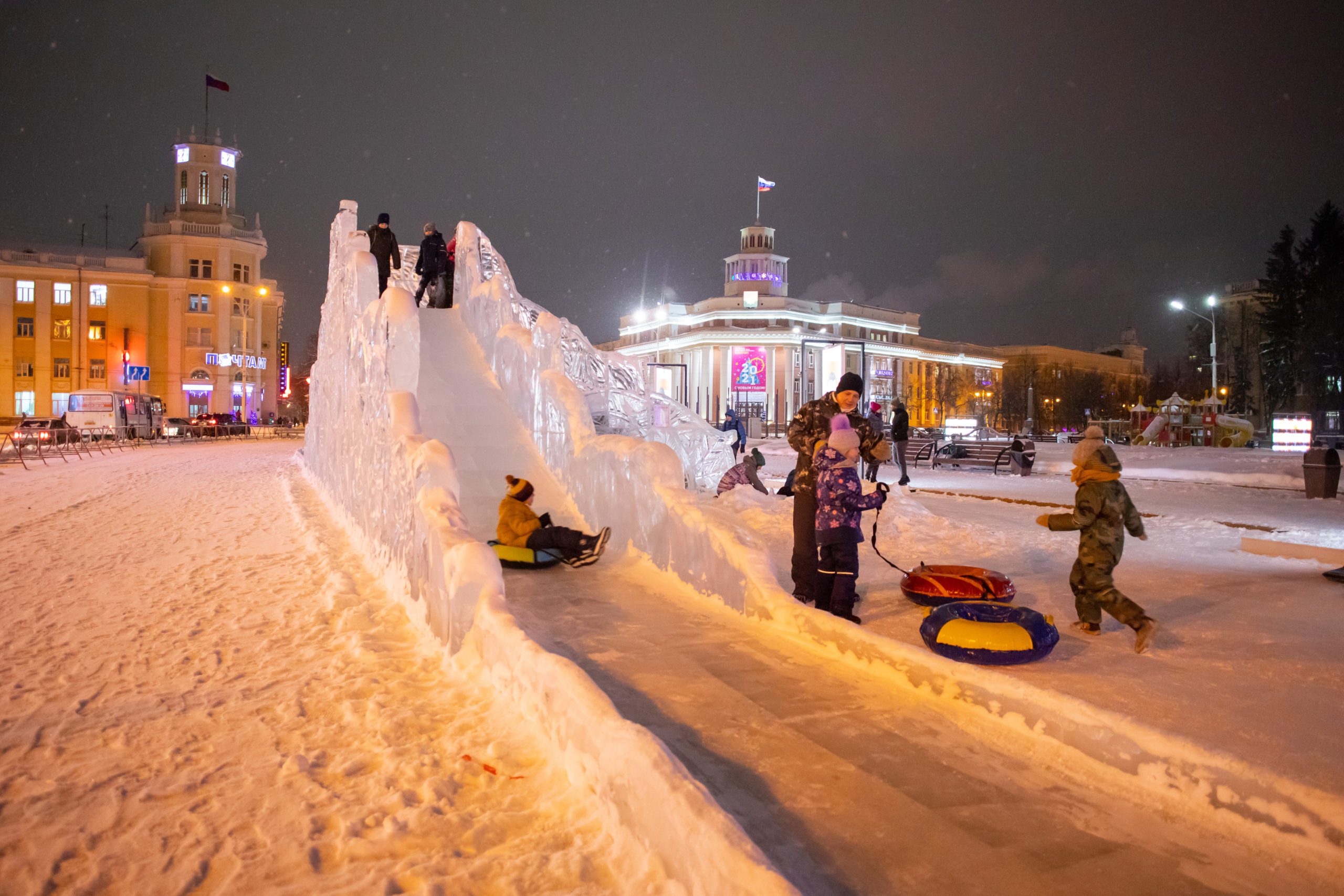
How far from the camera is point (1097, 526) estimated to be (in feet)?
20.1

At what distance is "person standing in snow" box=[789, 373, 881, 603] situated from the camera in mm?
6641

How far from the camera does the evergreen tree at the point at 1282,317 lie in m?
54.0

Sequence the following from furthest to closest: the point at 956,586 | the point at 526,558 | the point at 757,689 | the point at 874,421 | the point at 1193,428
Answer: the point at 1193,428 < the point at 874,421 < the point at 526,558 < the point at 956,586 < the point at 757,689

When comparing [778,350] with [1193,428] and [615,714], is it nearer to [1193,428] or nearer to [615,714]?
[1193,428]

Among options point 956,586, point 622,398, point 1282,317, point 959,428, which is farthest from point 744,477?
point 1282,317

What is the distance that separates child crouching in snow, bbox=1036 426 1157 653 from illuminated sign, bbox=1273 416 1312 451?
99.5 feet

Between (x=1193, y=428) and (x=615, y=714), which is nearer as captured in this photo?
(x=615, y=714)

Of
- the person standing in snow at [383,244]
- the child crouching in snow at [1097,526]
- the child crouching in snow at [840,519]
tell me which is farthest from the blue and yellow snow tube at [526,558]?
the person standing in snow at [383,244]

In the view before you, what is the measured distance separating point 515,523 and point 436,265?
355 inches

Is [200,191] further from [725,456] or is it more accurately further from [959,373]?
[959,373]

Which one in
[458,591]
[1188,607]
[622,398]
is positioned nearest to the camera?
[458,591]

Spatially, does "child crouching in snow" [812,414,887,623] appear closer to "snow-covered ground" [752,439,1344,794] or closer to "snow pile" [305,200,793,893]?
"snow-covered ground" [752,439,1344,794]

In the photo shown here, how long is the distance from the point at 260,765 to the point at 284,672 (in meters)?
1.56

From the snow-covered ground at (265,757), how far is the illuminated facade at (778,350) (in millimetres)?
65840
